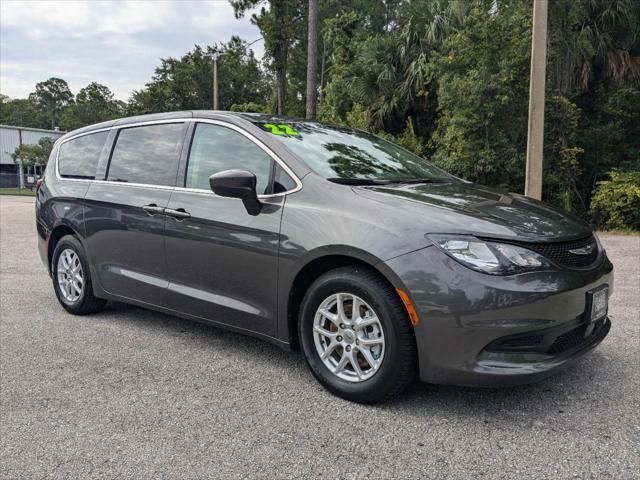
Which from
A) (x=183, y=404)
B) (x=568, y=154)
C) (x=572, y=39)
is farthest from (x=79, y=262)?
(x=572, y=39)

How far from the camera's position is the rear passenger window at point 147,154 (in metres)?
4.11

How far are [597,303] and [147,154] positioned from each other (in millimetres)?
3336

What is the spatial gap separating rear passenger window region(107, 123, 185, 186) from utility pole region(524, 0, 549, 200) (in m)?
6.08

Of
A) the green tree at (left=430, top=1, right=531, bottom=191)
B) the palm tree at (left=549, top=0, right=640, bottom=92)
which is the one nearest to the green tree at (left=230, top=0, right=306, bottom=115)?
the green tree at (left=430, top=1, right=531, bottom=191)

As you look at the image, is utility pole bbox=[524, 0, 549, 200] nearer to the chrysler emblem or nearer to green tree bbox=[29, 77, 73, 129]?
the chrysler emblem

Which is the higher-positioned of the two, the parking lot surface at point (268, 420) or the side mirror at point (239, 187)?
the side mirror at point (239, 187)

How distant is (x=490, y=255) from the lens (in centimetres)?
267

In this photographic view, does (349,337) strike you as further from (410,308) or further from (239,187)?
(239,187)

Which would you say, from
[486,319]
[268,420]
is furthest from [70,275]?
[486,319]

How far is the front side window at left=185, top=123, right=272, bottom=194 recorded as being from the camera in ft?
11.6

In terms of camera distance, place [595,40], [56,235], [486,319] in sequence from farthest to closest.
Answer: [595,40] → [56,235] → [486,319]

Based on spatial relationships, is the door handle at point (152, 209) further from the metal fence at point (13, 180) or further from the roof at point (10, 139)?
the roof at point (10, 139)

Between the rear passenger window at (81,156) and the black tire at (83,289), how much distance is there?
602 mm

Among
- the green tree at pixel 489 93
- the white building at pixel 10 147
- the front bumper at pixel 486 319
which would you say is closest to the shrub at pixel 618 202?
the green tree at pixel 489 93
